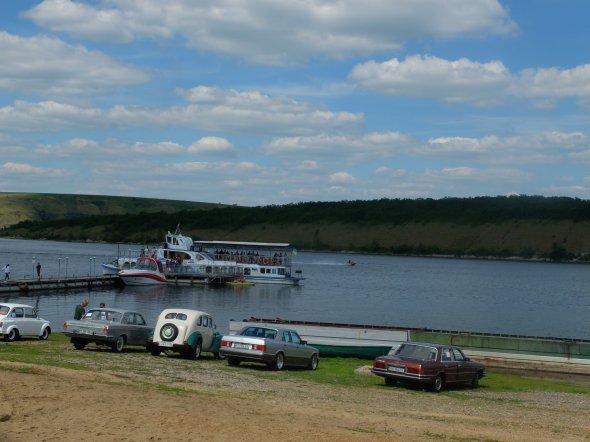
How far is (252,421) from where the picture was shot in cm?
1417

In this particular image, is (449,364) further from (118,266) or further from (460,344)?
(118,266)

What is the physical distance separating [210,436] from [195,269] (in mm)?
83012

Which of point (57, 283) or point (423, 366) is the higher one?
point (423, 366)

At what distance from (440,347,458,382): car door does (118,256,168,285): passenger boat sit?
66771mm

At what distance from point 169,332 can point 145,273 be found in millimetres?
62896

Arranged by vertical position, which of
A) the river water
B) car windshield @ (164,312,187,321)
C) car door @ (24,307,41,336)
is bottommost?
the river water

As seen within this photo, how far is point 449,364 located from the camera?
936 inches

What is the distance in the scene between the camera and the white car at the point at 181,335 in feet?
85.9

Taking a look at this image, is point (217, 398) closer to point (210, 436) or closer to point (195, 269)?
point (210, 436)

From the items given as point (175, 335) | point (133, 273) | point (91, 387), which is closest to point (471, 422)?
point (91, 387)

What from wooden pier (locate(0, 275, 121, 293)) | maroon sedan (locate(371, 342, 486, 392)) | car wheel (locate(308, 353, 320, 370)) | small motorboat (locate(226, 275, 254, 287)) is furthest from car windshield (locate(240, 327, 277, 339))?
small motorboat (locate(226, 275, 254, 287))

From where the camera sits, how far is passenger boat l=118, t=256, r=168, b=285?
8712 centimetres

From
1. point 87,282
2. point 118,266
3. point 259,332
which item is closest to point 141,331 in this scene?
point 259,332

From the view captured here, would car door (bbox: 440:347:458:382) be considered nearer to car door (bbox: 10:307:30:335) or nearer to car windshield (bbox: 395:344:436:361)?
car windshield (bbox: 395:344:436:361)
